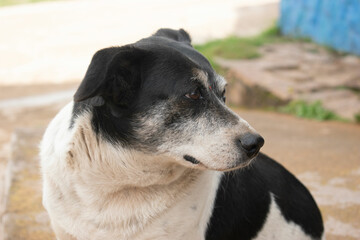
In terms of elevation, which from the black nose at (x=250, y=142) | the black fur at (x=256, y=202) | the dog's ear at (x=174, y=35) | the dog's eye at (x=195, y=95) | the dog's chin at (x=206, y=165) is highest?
the dog's ear at (x=174, y=35)

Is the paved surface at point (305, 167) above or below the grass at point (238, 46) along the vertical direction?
above

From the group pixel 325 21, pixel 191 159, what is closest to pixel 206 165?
pixel 191 159

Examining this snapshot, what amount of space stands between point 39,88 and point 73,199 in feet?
24.1

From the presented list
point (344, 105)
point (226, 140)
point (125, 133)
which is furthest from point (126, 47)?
point (344, 105)

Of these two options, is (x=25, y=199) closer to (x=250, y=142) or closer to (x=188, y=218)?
(x=188, y=218)

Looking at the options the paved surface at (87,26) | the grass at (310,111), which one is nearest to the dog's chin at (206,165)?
the grass at (310,111)

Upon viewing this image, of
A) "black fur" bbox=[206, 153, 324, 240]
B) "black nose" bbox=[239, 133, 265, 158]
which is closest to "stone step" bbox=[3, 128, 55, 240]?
"black fur" bbox=[206, 153, 324, 240]

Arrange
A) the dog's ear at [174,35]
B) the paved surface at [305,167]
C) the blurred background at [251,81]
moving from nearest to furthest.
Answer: the dog's ear at [174,35], the paved surface at [305,167], the blurred background at [251,81]

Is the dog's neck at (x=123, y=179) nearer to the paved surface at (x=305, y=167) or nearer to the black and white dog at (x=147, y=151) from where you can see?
the black and white dog at (x=147, y=151)

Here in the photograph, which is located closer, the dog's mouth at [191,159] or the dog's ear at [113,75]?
the dog's ear at [113,75]

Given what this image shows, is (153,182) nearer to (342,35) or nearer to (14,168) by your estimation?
(14,168)

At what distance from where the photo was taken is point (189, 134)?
2564 millimetres

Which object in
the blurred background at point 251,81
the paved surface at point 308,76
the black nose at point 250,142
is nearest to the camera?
the black nose at point 250,142

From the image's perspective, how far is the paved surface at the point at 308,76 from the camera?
7.33 metres
